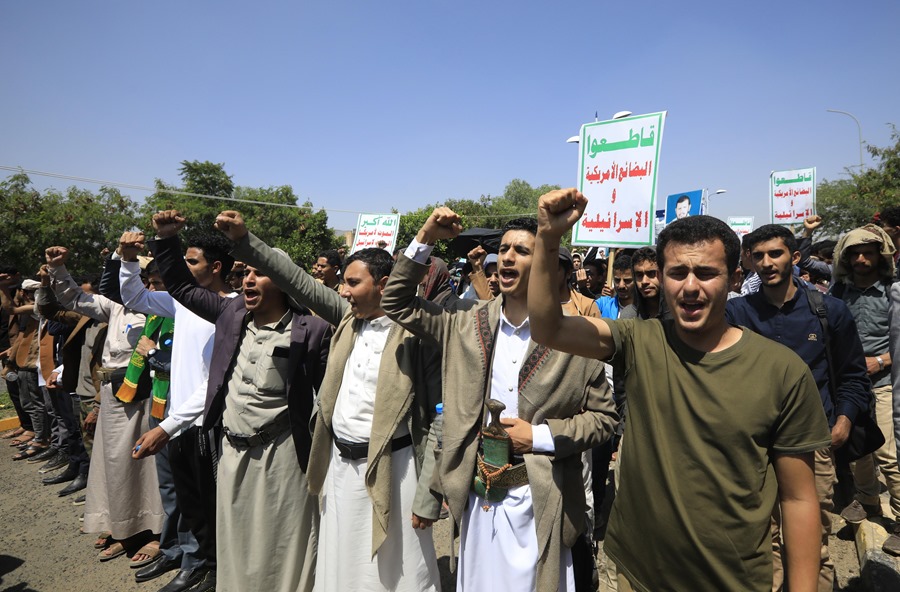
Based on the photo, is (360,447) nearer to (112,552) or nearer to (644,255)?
(644,255)

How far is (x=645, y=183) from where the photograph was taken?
4.37 metres

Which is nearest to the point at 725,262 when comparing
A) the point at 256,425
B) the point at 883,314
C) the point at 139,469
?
the point at 256,425

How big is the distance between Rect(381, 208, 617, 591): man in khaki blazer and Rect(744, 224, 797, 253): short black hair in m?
1.54

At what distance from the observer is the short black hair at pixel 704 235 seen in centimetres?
163

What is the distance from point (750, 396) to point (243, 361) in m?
2.67

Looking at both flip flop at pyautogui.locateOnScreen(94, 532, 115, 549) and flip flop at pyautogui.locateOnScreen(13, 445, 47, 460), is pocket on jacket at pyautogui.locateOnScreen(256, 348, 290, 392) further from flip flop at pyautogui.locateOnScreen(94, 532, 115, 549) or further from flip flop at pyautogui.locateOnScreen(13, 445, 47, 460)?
flip flop at pyautogui.locateOnScreen(13, 445, 47, 460)

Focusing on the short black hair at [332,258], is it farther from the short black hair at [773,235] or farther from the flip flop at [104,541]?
the short black hair at [773,235]

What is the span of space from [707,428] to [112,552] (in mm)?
4576

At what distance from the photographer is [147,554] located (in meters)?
4.03

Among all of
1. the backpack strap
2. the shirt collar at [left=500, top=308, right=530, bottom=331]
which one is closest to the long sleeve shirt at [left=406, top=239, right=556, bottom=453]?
the shirt collar at [left=500, top=308, right=530, bottom=331]

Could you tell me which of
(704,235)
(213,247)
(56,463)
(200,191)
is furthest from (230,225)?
(200,191)

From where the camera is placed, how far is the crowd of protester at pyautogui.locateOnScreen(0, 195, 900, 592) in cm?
A: 158

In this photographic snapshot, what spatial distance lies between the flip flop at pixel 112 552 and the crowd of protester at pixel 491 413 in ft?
0.06

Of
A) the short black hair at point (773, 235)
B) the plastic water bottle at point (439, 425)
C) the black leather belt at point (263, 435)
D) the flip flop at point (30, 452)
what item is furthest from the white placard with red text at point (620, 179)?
the flip flop at point (30, 452)
